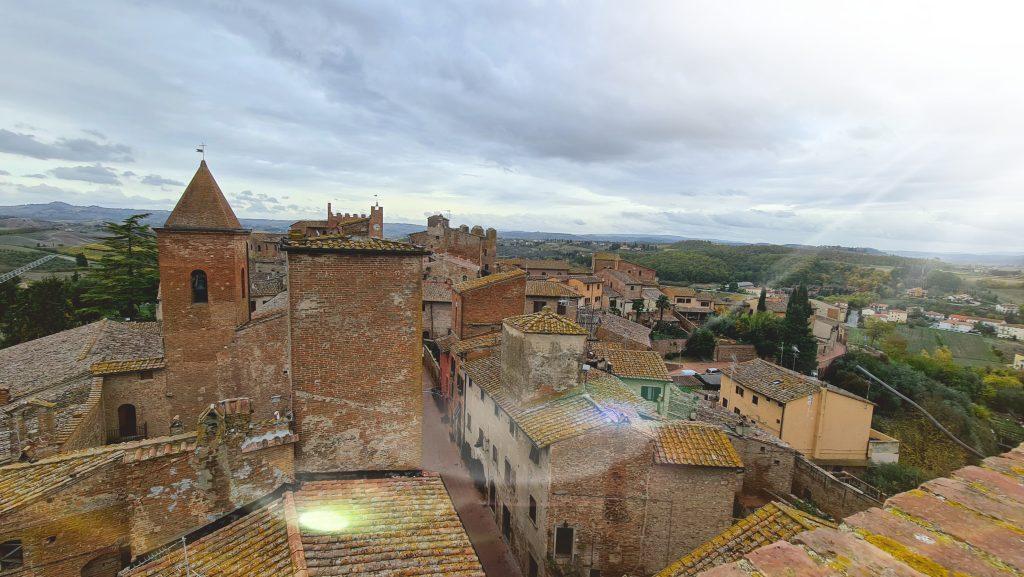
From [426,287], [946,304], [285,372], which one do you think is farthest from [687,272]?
[285,372]

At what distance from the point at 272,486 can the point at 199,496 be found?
3.81ft

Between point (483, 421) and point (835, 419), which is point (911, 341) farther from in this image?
point (483, 421)

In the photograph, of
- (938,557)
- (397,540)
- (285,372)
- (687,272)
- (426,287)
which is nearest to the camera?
(938,557)

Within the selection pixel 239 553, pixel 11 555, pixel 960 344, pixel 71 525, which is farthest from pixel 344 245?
pixel 960 344

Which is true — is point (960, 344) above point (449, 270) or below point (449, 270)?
below

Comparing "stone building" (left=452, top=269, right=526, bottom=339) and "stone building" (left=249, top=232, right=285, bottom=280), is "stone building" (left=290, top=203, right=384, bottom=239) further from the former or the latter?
"stone building" (left=452, top=269, right=526, bottom=339)

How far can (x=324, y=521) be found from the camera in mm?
7875

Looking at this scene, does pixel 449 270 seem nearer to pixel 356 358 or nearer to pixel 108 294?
pixel 108 294

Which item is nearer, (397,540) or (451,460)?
(397,540)

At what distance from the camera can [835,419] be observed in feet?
85.2

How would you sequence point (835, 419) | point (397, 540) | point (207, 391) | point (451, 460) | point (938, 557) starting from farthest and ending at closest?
point (835, 419) → point (451, 460) → point (207, 391) → point (397, 540) → point (938, 557)

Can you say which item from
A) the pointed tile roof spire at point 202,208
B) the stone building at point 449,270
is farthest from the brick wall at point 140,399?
the stone building at point 449,270

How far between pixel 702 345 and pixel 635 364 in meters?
33.9

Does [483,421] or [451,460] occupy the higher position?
[483,421]
